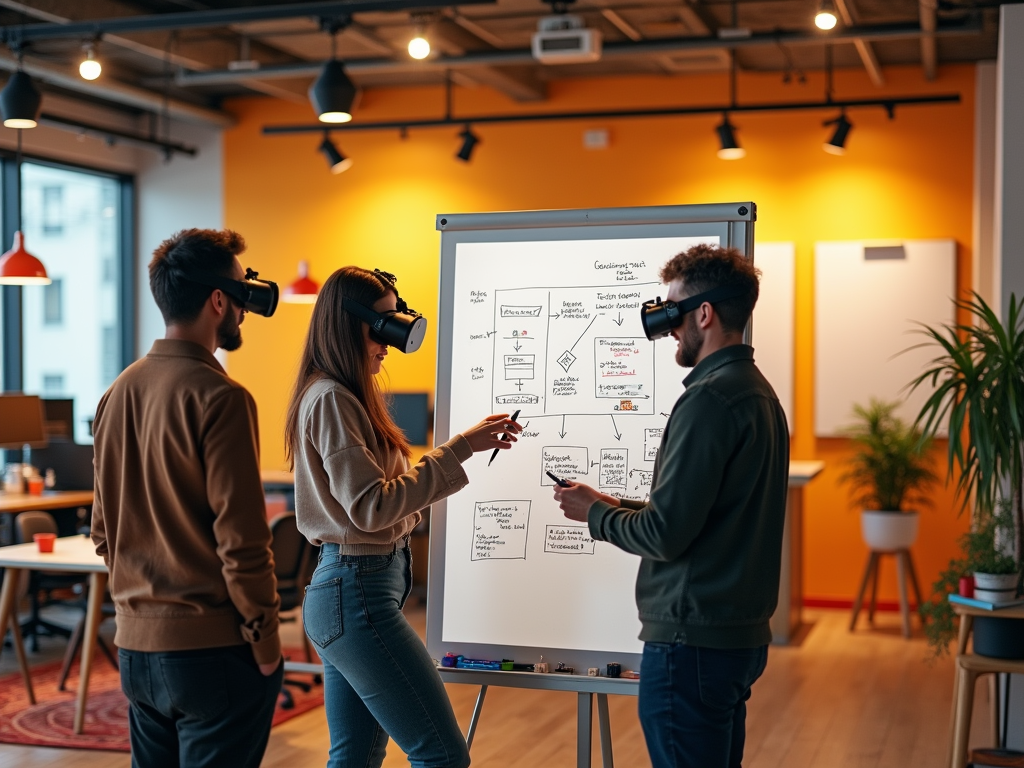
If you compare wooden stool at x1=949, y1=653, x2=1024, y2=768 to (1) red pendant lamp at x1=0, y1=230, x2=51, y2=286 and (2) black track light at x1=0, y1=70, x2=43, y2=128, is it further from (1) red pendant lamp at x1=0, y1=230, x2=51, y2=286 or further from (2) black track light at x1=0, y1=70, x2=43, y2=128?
(1) red pendant lamp at x1=0, y1=230, x2=51, y2=286

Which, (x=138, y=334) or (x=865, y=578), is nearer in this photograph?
(x=865, y=578)

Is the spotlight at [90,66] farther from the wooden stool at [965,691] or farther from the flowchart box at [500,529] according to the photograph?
the wooden stool at [965,691]

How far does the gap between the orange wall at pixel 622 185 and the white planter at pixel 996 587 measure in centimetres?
302

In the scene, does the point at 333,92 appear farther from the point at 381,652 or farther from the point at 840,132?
the point at 381,652

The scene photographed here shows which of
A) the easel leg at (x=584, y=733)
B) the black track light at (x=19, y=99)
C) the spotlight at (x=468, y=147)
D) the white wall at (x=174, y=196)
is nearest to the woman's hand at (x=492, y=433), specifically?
the easel leg at (x=584, y=733)

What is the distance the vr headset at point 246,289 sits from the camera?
2.24 meters

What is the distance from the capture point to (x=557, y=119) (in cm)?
816

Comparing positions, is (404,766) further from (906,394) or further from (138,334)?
(138,334)

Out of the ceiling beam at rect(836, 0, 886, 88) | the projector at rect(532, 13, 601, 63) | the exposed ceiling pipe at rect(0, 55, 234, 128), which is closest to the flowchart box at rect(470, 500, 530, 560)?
the projector at rect(532, 13, 601, 63)

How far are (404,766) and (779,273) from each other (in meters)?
4.67

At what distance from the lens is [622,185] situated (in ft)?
27.1

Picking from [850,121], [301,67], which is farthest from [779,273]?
[301,67]

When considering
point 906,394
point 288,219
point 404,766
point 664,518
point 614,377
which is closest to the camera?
point 664,518

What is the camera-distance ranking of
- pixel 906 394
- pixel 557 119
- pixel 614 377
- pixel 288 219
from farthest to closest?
pixel 288 219 → pixel 557 119 → pixel 906 394 → pixel 614 377
